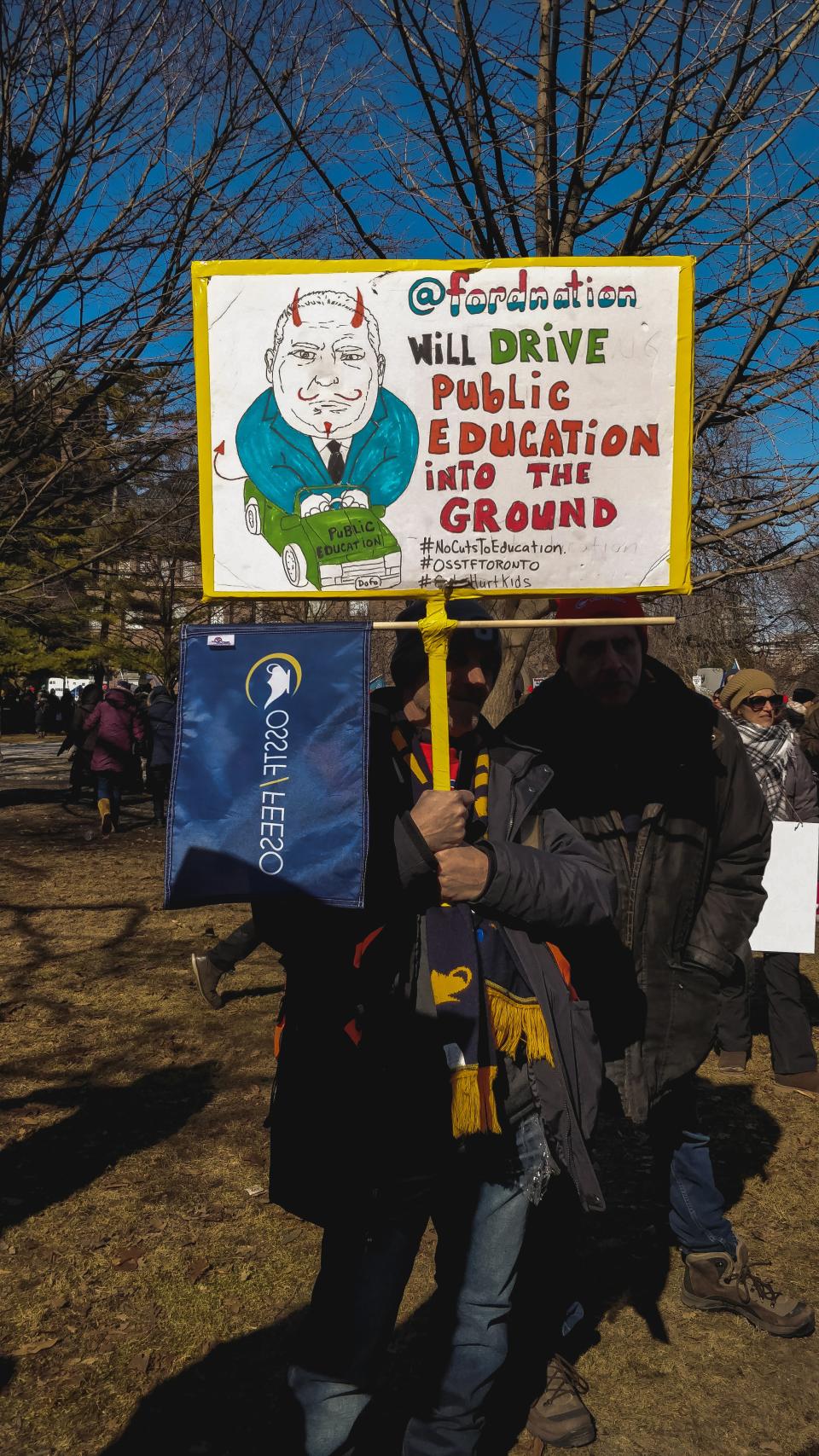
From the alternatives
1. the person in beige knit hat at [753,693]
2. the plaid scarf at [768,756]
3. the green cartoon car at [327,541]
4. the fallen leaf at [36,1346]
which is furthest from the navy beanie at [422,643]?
the person in beige knit hat at [753,693]

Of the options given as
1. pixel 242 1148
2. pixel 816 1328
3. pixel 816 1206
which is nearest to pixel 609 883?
pixel 816 1328

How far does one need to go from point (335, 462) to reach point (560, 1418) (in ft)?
8.02

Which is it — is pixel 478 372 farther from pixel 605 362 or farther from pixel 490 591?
pixel 490 591

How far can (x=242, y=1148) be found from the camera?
15.6ft

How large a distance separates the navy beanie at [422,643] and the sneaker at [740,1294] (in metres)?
2.11

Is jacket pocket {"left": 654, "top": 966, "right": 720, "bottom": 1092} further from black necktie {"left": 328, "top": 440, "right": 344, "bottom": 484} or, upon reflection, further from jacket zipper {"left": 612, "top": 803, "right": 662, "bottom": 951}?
black necktie {"left": 328, "top": 440, "right": 344, "bottom": 484}

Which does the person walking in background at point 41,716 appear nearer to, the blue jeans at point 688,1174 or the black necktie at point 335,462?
the blue jeans at point 688,1174

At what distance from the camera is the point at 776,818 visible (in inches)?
233

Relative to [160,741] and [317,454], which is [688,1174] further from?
[160,741]

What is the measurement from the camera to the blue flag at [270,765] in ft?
7.43

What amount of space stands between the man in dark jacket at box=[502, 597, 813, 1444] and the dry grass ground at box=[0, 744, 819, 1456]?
64 cm

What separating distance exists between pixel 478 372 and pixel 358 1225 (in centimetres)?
182

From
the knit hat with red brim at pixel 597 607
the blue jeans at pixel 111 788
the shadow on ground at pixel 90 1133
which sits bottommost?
the shadow on ground at pixel 90 1133

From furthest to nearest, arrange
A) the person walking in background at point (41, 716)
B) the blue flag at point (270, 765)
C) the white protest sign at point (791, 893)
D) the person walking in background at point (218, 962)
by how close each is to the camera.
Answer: the person walking in background at point (41, 716)
the person walking in background at point (218, 962)
the white protest sign at point (791, 893)
the blue flag at point (270, 765)
